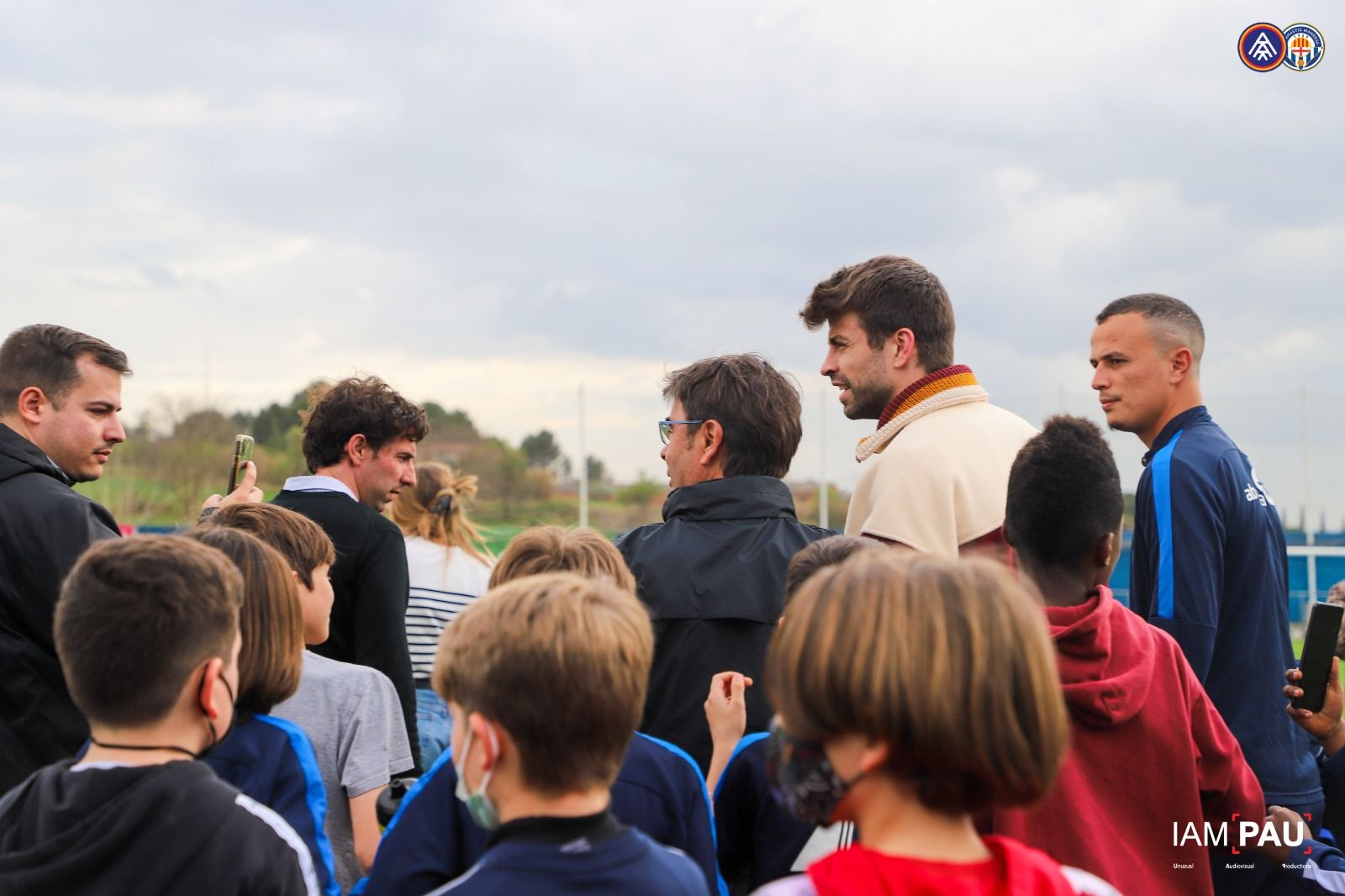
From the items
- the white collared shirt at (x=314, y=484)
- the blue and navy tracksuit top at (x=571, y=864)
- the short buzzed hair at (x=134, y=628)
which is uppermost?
the white collared shirt at (x=314, y=484)

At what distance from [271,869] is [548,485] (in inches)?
648

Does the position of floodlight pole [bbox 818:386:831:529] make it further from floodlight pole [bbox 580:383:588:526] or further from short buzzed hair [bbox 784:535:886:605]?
short buzzed hair [bbox 784:535:886:605]

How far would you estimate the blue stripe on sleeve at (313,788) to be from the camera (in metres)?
2.21

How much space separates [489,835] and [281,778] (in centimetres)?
56

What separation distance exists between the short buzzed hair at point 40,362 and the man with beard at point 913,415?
2406 mm

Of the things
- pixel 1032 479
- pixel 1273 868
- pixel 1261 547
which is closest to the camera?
pixel 1032 479

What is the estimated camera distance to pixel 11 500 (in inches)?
128

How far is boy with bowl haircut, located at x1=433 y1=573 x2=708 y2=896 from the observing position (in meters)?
1.57

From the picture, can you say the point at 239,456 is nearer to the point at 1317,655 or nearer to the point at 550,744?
the point at 550,744

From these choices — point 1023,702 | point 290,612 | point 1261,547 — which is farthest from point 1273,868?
point 290,612

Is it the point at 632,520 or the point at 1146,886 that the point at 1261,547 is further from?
the point at 632,520

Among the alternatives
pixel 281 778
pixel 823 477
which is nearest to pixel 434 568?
pixel 281 778

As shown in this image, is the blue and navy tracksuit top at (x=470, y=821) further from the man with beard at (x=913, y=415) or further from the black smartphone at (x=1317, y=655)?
the black smartphone at (x=1317, y=655)

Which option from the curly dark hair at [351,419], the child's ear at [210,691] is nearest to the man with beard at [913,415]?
the curly dark hair at [351,419]
